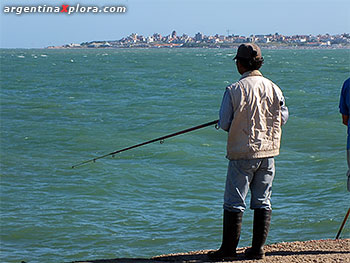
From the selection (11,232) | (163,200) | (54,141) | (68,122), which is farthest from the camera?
(68,122)

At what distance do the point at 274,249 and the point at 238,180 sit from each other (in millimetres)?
1081

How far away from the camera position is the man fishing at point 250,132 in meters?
4.50

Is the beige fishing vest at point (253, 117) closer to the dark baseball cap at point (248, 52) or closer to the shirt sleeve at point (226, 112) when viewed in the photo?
the shirt sleeve at point (226, 112)

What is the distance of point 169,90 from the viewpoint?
3875 cm

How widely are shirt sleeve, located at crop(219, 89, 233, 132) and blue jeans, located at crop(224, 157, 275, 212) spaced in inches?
11.3

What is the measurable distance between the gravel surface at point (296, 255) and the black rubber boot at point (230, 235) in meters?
0.08


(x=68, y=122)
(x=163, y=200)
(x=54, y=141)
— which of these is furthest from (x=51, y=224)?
(x=68, y=122)

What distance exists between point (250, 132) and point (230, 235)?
2.75ft

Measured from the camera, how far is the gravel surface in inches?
192

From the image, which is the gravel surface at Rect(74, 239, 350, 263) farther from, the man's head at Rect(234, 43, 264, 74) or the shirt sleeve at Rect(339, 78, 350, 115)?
the man's head at Rect(234, 43, 264, 74)

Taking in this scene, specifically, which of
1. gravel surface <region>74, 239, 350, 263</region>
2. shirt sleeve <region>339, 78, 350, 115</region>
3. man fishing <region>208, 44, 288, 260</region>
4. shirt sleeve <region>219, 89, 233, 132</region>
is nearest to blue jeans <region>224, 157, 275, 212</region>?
man fishing <region>208, 44, 288, 260</region>

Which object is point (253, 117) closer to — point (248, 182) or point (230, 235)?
point (248, 182)

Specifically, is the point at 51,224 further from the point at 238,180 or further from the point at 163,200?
the point at 238,180

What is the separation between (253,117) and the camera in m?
4.52
